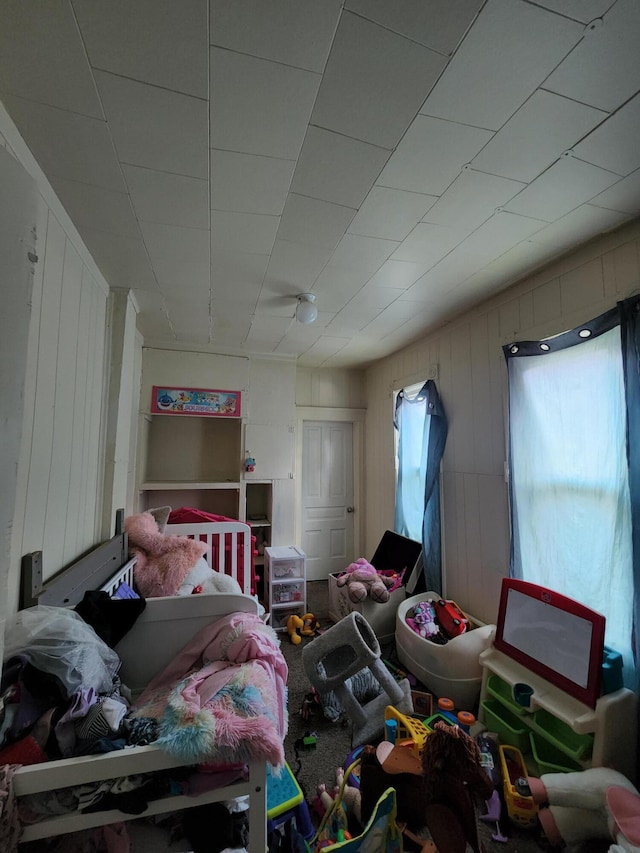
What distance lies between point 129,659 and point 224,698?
0.68m

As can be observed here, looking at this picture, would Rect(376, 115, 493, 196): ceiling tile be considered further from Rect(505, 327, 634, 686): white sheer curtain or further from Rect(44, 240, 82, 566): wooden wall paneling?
Rect(44, 240, 82, 566): wooden wall paneling

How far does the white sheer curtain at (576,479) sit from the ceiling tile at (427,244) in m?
0.81

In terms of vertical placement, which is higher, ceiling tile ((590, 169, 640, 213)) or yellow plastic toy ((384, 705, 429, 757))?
ceiling tile ((590, 169, 640, 213))

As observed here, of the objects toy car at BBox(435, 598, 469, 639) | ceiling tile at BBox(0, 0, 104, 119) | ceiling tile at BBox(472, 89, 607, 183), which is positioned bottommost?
toy car at BBox(435, 598, 469, 639)

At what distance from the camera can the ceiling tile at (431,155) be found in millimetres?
1112

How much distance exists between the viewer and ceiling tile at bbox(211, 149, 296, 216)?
4.00ft

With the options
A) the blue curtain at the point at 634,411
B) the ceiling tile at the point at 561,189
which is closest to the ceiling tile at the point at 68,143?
the ceiling tile at the point at 561,189

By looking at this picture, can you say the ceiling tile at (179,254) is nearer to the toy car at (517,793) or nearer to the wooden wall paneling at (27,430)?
the wooden wall paneling at (27,430)

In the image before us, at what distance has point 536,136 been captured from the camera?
3.74ft

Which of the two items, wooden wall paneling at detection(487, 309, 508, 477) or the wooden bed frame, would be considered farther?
wooden wall paneling at detection(487, 309, 508, 477)

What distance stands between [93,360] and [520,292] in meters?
2.47

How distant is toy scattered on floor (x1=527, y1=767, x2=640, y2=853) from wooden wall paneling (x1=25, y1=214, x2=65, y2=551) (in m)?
2.07

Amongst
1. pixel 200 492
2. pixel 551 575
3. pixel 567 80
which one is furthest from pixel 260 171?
pixel 200 492

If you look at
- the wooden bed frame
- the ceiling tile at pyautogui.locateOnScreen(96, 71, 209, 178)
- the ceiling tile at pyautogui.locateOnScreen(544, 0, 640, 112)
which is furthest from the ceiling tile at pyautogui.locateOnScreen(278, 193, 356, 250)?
the wooden bed frame
